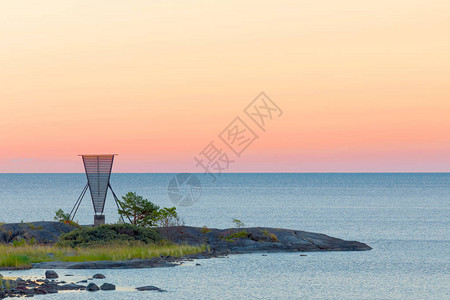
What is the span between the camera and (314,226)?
270 feet

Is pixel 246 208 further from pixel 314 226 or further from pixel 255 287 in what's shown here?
pixel 255 287

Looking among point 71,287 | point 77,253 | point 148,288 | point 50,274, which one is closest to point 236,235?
point 77,253

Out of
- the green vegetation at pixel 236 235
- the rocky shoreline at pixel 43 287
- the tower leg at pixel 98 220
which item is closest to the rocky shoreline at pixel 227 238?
the green vegetation at pixel 236 235

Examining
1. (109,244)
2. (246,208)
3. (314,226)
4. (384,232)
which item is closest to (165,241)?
(109,244)

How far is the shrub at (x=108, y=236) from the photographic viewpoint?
4341cm

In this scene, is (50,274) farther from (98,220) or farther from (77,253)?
(98,220)

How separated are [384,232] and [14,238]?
129 ft

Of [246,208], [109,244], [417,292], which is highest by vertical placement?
[246,208]

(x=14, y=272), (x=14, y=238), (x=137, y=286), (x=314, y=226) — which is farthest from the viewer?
(x=314, y=226)

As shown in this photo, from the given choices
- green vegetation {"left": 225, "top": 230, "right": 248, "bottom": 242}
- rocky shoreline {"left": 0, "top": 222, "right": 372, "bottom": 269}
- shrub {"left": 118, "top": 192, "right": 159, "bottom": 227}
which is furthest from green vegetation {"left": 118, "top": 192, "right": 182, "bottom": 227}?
green vegetation {"left": 225, "top": 230, "right": 248, "bottom": 242}

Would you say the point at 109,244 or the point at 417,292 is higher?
the point at 109,244

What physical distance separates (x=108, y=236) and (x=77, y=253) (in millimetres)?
3347

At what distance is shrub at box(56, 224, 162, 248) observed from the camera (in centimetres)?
4341

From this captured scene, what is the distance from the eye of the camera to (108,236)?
1732 inches
